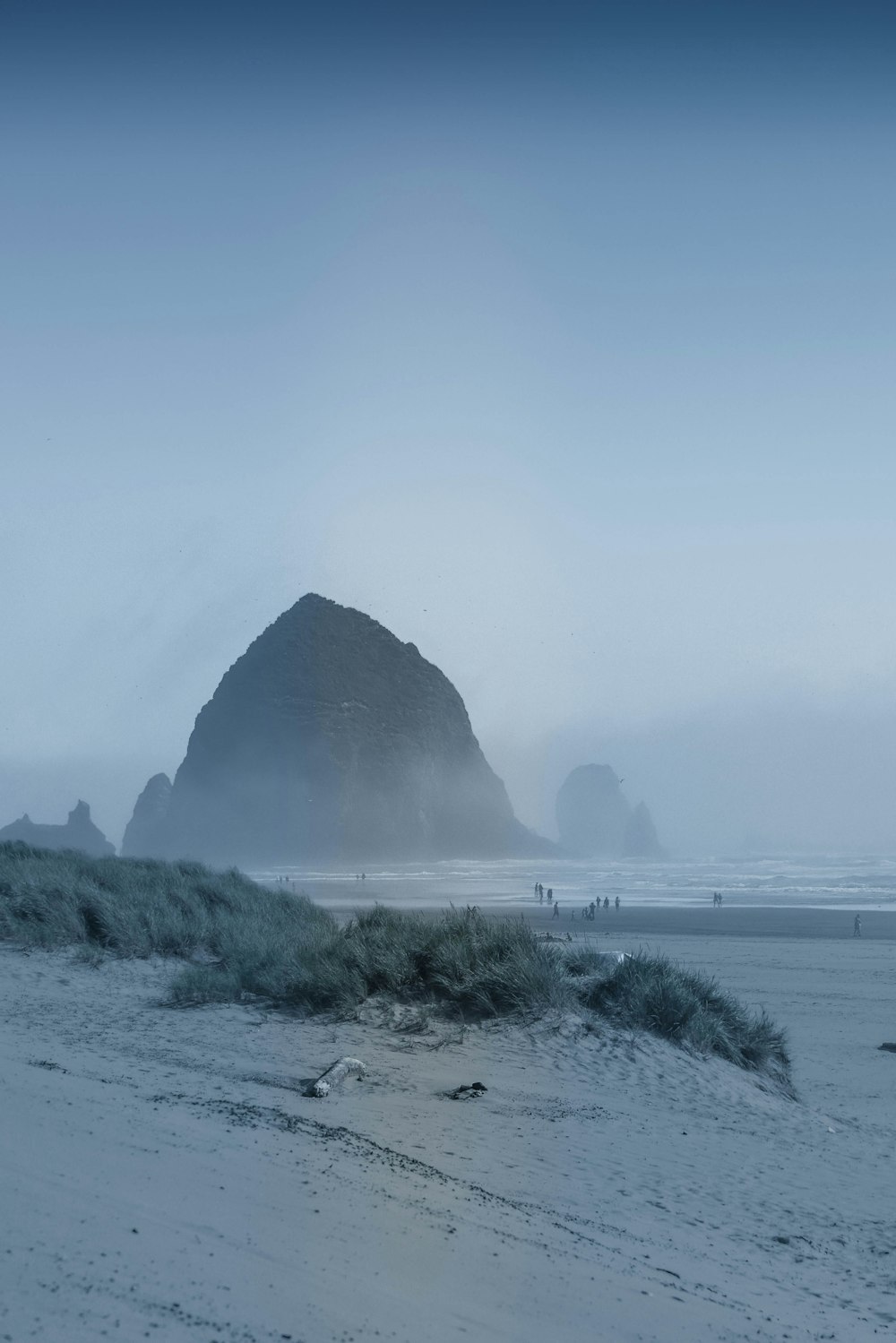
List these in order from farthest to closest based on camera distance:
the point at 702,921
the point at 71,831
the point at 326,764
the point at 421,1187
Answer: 1. the point at 71,831
2. the point at 326,764
3. the point at 702,921
4. the point at 421,1187

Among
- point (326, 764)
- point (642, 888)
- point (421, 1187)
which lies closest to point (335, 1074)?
point (421, 1187)

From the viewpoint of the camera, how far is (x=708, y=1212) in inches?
224

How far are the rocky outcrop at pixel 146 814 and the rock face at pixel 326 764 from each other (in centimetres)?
25

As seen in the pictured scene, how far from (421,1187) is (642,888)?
2058 inches

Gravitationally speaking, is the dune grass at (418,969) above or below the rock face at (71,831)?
above

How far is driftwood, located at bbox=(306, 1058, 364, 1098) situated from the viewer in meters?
7.29

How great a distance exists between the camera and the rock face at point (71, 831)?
112000mm

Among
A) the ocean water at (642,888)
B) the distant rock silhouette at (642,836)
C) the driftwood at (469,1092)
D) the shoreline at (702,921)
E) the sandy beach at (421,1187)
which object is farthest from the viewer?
the distant rock silhouette at (642,836)

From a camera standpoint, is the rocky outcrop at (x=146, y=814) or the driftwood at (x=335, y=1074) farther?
the rocky outcrop at (x=146, y=814)

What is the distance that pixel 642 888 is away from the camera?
5553 cm

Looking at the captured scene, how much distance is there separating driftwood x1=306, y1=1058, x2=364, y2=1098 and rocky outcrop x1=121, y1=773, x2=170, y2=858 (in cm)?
11754

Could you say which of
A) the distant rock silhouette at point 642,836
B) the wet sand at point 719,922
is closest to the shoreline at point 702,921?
the wet sand at point 719,922

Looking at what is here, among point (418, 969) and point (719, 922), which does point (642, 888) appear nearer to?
point (719, 922)

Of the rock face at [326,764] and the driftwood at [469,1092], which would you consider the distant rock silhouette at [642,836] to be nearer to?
the rock face at [326,764]
